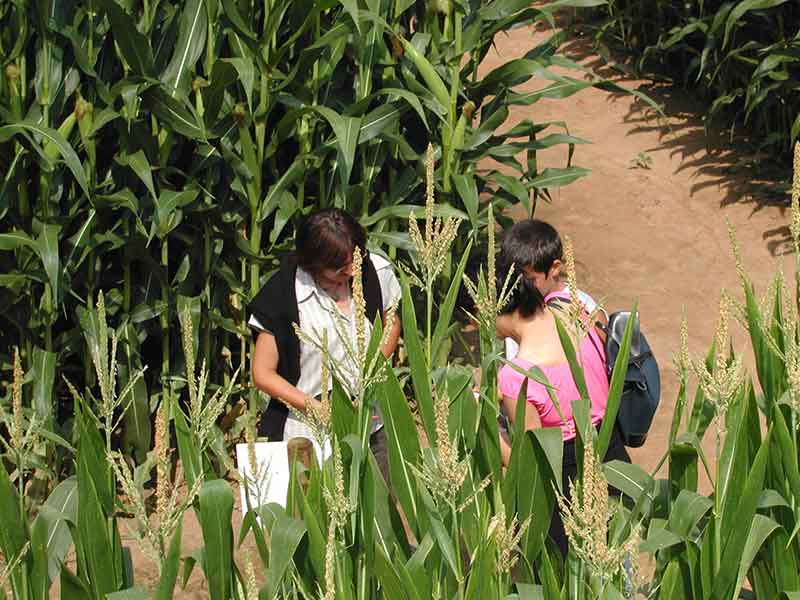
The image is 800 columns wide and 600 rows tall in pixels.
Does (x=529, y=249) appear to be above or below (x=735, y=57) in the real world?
above

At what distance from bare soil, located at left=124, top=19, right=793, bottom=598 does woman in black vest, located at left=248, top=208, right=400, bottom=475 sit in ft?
6.16

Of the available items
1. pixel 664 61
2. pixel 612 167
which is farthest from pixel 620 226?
pixel 664 61

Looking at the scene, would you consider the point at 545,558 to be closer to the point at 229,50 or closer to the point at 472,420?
the point at 472,420

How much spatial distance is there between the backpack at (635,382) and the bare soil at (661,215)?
6.57ft

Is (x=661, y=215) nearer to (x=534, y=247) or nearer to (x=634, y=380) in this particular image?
(x=534, y=247)

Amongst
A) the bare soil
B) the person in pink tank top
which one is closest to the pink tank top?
the person in pink tank top

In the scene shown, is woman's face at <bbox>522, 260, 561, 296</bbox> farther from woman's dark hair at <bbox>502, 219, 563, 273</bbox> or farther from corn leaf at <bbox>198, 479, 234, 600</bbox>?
corn leaf at <bbox>198, 479, 234, 600</bbox>

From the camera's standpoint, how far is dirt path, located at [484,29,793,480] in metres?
6.57

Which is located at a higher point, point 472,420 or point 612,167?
point 472,420

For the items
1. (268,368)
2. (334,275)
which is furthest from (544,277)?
(268,368)

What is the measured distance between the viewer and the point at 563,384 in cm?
352

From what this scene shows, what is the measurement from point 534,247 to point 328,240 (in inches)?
23.9

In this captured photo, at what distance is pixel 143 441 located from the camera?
17.0 ft

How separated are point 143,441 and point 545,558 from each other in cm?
293
